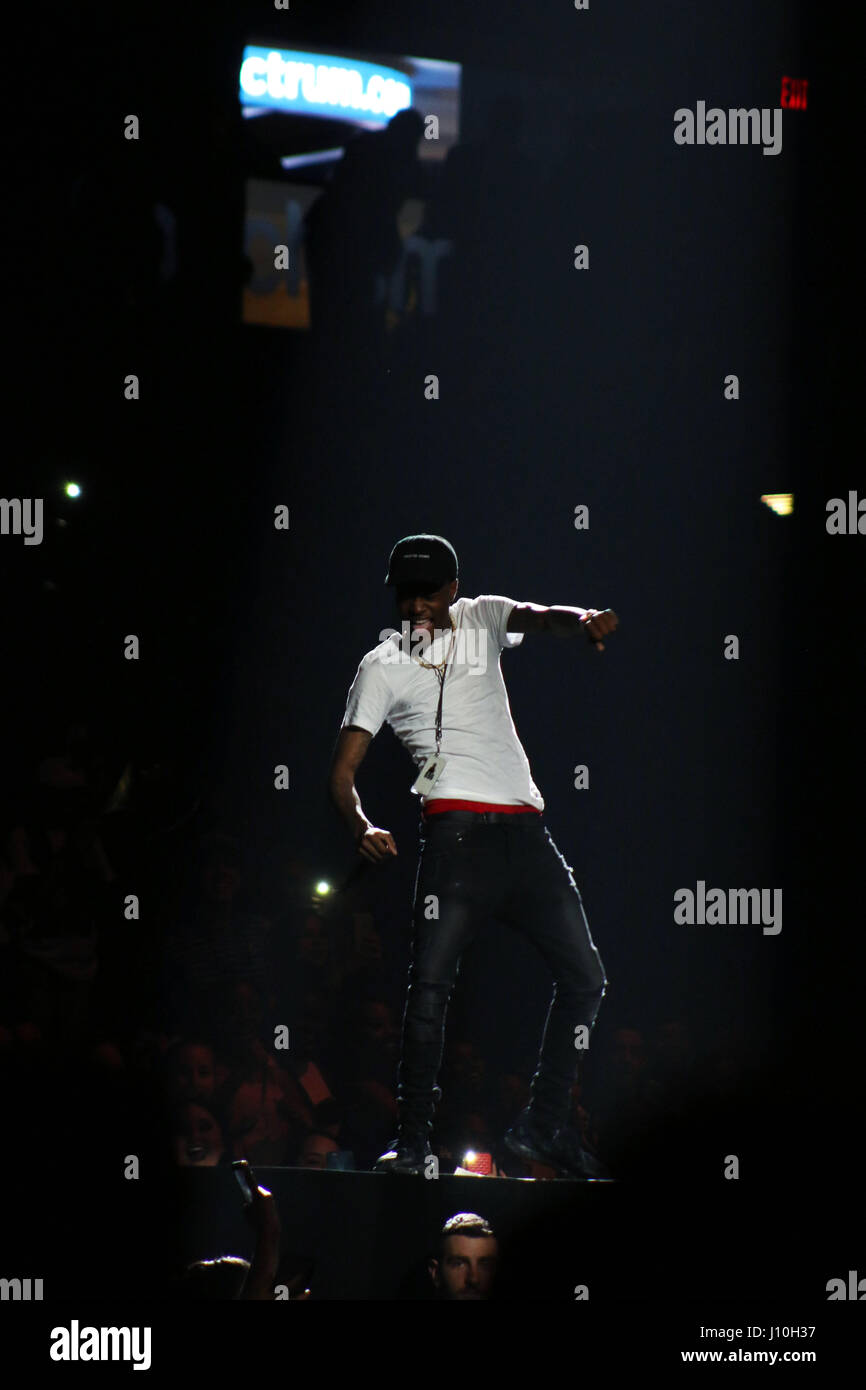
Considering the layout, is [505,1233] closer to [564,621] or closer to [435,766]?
[435,766]

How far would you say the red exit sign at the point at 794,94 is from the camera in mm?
6812

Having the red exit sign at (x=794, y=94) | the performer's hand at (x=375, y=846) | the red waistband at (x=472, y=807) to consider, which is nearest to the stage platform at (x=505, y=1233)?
the performer's hand at (x=375, y=846)

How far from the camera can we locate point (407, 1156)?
14.9 ft

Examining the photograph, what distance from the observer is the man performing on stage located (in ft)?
15.0

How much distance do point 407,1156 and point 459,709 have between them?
1.35 m

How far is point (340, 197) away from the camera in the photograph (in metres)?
7.33

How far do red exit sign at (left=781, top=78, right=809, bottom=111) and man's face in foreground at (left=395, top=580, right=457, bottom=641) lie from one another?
11.2 ft

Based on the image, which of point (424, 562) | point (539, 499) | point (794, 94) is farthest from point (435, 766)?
point (794, 94)

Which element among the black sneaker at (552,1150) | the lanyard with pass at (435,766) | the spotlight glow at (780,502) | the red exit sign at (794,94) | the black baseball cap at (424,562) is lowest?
the black sneaker at (552,1150)

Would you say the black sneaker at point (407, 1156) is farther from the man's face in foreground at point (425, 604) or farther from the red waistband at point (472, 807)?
the man's face in foreground at point (425, 604)

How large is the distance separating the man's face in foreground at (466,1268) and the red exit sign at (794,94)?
16.5 ft

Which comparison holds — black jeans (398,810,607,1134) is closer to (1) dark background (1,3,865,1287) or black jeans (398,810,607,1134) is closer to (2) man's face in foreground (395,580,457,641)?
(2) man's face in foreground (395,580,457,641)

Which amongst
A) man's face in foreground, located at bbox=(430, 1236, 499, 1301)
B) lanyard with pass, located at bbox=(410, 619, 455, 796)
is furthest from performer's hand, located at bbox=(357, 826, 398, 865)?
man's face in foreground, located at bbox=(430, 1236, 499, 1301)

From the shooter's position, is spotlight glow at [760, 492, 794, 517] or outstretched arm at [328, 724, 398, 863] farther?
spotlight glow at [760, 492, 794, 517]
